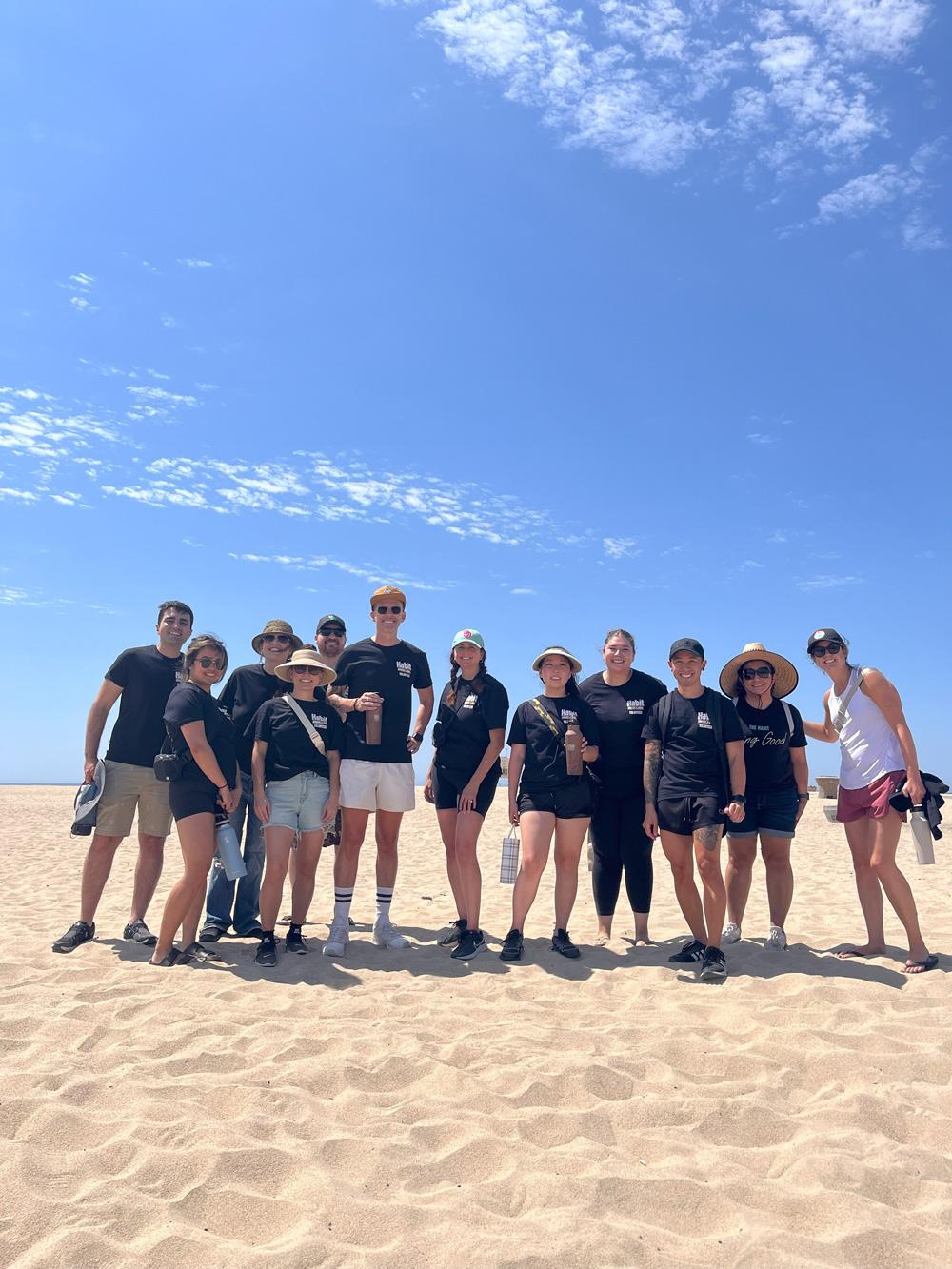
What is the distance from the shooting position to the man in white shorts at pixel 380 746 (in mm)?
5695

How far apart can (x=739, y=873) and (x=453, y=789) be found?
2.29m

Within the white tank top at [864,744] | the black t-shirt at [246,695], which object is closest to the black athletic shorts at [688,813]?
the white tank top at [864,744]

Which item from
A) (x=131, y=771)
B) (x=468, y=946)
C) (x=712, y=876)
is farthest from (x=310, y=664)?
(x=712, y=876)

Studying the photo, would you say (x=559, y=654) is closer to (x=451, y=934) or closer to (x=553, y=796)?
(x=553, y=796)

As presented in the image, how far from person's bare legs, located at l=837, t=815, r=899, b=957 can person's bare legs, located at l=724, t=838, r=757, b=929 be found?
69 cm

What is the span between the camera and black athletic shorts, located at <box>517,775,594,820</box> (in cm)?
546

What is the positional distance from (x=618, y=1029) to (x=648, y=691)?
2.52 metres

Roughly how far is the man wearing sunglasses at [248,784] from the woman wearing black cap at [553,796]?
7.11ft

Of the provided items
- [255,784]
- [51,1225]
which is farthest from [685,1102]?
[255,784]

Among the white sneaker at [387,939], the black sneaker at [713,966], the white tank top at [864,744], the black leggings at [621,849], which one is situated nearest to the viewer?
the black sneaker at [713,966]

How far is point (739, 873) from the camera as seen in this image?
5.95 m

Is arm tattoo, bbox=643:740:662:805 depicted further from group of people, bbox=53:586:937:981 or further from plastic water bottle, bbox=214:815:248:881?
plastic water bottle, bbox=214:815:248:881

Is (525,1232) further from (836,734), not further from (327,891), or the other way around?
(327,891)

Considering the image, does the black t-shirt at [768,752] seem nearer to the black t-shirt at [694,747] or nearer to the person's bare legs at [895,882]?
the black t-shirt at [694,747]
